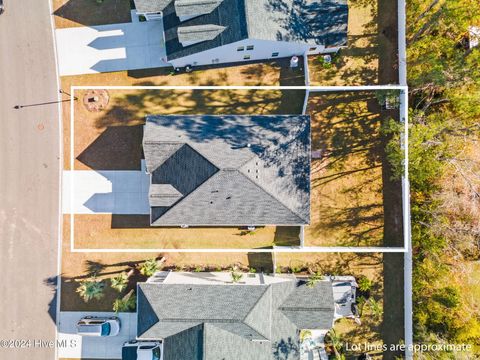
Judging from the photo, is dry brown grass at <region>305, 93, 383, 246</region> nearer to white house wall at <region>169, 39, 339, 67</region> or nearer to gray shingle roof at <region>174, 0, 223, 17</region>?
white house wall at <region>169, 39, 339, 67</region>

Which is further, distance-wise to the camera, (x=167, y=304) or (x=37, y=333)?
(x=37, y=333)

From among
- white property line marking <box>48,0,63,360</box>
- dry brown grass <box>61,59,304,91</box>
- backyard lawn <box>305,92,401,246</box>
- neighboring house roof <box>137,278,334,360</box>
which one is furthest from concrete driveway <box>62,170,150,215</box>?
backyard lawn <box>305,92,401,246</box>

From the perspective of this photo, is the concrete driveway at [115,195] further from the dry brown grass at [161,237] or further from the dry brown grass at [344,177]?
→ the dry brown grass at [344,177]

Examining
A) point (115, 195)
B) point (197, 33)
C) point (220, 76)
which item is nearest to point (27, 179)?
point (115, 195)

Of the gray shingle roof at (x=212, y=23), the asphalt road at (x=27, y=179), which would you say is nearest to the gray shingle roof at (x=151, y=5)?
the gray shingle roof at (x=212, y=23)

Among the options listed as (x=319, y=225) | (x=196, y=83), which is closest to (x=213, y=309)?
(x=319, y=225)

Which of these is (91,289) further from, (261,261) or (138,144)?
(261,261)

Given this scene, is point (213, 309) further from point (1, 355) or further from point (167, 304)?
point (1, 355)
